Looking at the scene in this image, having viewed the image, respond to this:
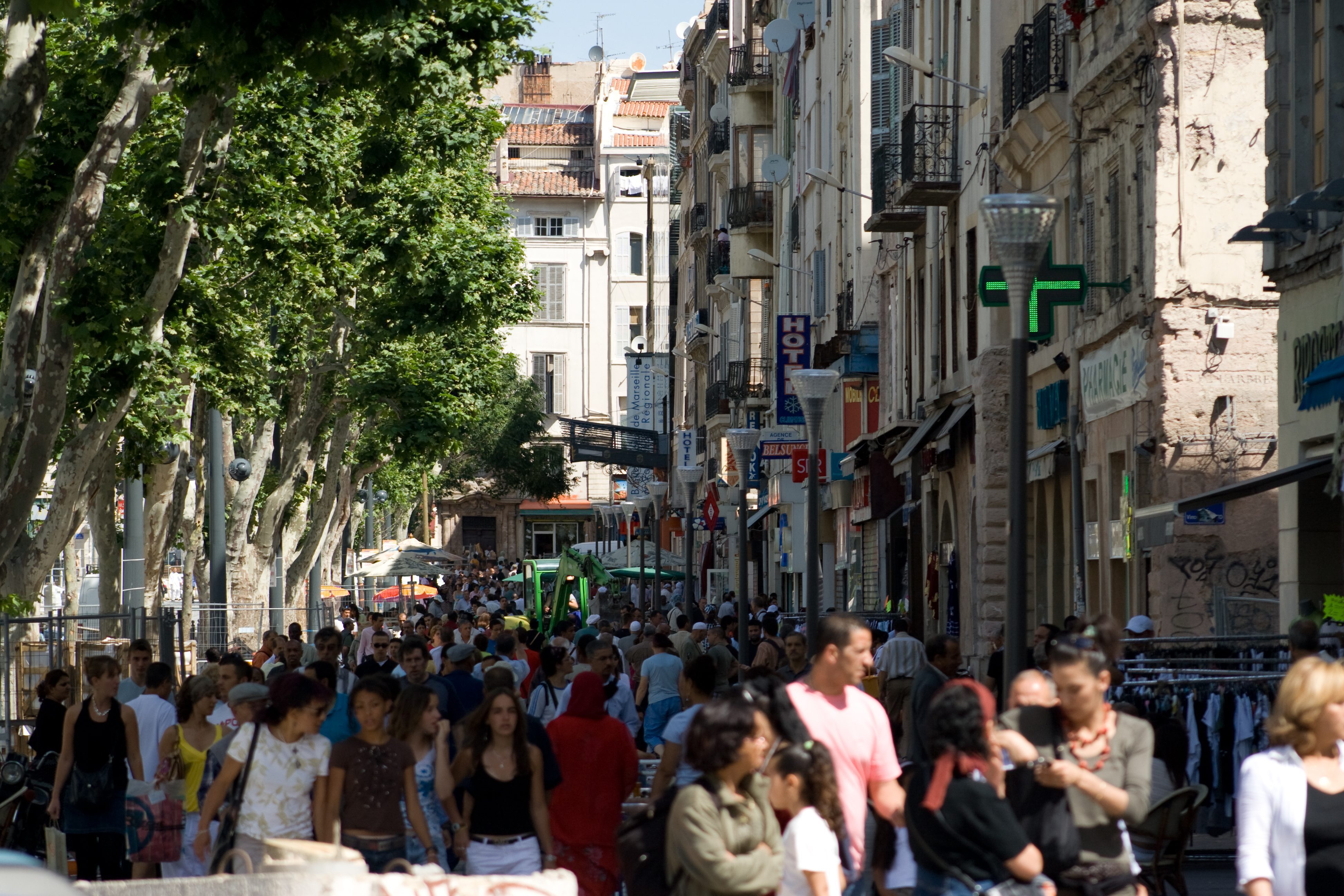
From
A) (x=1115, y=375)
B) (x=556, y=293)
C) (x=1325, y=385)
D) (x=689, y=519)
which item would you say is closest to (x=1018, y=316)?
(x=1325, y=385)

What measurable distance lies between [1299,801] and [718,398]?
167 ft

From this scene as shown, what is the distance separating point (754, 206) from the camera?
178 feet

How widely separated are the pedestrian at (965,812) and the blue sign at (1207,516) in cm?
1206

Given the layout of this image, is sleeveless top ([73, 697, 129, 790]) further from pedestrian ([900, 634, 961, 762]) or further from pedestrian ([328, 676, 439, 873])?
pedestrian ([900, 634, 961, 762])

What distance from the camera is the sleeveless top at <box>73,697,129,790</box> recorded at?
11203 millimetres

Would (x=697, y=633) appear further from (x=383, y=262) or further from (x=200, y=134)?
(x=383, y=262)

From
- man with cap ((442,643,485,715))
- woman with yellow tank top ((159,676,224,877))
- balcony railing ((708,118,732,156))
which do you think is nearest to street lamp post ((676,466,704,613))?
man with cap ((442,643,485,715))

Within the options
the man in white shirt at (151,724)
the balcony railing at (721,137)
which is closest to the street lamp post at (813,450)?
the man in white shirt at (151,724)

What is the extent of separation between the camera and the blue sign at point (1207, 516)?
1797 centimetres

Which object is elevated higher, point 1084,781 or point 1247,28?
point 1247,28

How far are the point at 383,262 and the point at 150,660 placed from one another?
70.4 ft

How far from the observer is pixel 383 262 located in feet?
115

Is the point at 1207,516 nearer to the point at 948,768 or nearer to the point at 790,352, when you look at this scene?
the point at 948,768

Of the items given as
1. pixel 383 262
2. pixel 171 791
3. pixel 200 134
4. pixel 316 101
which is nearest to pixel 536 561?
pixel 383 262
